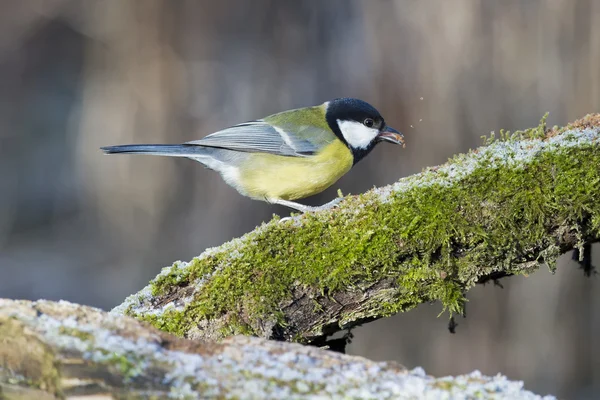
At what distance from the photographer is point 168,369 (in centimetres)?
129

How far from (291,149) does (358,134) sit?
34cm

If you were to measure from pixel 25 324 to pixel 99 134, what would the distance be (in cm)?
457

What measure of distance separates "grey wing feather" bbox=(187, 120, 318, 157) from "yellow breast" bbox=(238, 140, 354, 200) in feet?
0.11

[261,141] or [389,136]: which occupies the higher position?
[389,136]

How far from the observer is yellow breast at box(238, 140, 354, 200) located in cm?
296

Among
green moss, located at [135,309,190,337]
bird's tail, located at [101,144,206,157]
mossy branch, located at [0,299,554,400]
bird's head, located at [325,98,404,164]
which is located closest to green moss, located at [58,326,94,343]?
mossy branch, located at [0,299,554,400]

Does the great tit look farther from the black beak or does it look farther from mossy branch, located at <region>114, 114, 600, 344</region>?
mossy branch, located at <region>114, 114, 600, 344</region>

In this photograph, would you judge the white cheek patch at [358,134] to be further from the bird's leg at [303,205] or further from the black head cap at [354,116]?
the bird's leg at [303,205]

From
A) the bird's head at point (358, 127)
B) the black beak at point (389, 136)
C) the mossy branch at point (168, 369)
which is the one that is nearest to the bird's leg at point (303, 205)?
the bird's head at point (358, 127)

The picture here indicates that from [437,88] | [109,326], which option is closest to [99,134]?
[437,88]

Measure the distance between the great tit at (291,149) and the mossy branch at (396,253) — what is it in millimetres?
844

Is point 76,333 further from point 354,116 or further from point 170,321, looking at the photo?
point 354,116

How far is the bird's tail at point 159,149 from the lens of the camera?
288 cm

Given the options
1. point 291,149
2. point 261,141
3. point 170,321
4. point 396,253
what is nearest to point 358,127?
point 291,149
